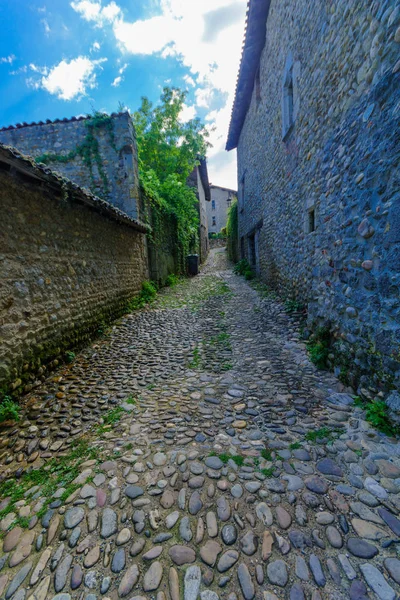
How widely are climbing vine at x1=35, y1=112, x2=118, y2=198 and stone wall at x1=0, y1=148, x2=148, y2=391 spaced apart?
3404mm

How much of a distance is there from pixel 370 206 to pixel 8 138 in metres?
10.7

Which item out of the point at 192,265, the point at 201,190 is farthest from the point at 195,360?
the point at 201,190

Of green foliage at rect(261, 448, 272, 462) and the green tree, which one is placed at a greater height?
the green tree

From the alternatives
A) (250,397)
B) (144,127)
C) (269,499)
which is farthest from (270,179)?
(144,127)

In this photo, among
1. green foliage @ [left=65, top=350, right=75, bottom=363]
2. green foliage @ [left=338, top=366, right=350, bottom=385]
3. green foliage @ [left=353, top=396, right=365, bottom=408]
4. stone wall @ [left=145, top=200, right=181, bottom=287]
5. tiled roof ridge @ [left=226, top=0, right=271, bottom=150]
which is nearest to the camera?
green foliage @ [left=353, top=396, right=365, bottom=408]

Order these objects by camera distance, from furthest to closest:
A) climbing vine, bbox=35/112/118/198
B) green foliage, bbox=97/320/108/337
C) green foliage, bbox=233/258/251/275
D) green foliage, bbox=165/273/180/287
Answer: green foliage, bbox=233/258/251/275 → green foliage, bbox=165/273/180/287 → climbing vine, bbox=35/112/118/198 → green foliage, bbox=97/320/108/337

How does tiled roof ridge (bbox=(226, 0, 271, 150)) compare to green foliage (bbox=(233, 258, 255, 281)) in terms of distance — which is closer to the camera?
tiled roof ridge (bbox=(226, 0, 271, 150))

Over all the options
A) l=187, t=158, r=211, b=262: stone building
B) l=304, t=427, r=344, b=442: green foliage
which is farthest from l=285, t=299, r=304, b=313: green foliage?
l=187, t=158, r=211, b=262: stone building

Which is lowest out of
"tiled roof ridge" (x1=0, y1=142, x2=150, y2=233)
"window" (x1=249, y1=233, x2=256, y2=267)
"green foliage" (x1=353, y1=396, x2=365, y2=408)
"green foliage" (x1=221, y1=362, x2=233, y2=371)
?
"green foliage" (x1=221, y1=362, x2=233, y2=371)

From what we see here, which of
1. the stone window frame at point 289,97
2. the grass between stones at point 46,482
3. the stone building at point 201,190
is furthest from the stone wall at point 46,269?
the stone building at point 201,190

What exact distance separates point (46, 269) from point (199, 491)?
347 cm

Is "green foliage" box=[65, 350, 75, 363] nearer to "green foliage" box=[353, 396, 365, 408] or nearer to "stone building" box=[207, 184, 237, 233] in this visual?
"green foliage" box=[353, 396, 365, 408]

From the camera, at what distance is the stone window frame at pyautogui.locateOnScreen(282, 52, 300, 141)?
461cm

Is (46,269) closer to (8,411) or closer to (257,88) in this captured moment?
(8,411)
